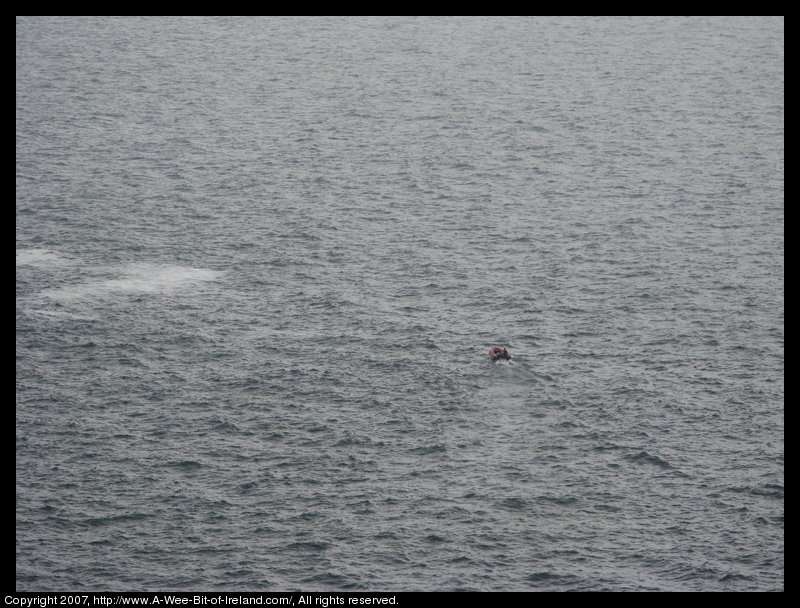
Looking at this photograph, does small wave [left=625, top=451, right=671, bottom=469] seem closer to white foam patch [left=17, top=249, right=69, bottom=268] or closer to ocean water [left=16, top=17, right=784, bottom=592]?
ocean water [left=16, top=17, right=784, bottom=592]

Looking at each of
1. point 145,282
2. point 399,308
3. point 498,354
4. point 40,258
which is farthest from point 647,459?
point 40,258

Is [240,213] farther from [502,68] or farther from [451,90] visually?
[502,68]

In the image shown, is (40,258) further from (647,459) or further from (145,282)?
(647,459)

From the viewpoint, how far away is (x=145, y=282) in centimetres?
11550

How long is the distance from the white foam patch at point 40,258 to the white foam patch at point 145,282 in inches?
244

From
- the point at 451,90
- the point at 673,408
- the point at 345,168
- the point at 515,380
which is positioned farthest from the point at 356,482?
the point at 451,90

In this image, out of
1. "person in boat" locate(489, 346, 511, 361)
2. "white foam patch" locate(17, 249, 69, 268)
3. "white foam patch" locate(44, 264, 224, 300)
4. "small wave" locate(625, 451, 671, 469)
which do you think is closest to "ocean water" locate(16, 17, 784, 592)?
"small wave" locate(625, 451, 671, 469)

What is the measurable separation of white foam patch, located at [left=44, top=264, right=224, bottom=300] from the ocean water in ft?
1.62

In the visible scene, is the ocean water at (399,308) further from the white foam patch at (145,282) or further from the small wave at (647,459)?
the white foam patch at (145,282)

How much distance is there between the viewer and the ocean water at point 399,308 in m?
80.3

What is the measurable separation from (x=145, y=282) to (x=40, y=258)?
44.2ft

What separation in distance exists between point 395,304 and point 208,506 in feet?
120

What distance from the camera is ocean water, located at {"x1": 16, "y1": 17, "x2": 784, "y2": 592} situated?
80312 millimetres

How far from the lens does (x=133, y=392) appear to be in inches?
3824
